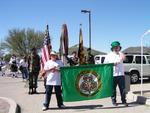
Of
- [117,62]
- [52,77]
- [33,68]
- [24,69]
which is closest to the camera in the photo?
[52,77]

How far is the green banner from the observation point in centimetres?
1177

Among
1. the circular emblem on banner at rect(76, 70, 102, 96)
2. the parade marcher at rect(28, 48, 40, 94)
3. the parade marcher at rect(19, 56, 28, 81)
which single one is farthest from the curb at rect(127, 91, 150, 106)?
the parade marcher at rect(19, 56, 28, 81)

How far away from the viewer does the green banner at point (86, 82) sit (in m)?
11.8

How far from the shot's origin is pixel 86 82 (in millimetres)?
12039

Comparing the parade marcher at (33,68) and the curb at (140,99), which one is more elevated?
the parade marcher at (33,68)

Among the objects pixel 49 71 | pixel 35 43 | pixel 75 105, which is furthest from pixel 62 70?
pixel 35 43

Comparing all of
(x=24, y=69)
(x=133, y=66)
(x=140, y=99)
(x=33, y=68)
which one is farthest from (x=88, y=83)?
(x=24, y=69)

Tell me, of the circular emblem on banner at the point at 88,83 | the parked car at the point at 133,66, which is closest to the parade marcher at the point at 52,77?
the circular emblem on banner at the point at 88,83

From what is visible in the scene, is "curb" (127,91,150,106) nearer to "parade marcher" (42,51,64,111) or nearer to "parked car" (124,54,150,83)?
"parade marcher" (42,51,64,111)

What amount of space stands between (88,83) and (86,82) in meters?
0.07

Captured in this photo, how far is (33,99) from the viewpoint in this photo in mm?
14664

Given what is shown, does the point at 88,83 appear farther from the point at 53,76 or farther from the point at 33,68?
the point at 33,68

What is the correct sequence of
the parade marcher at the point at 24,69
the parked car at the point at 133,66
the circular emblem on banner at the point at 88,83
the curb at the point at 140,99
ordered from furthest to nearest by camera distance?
the parade marcher at the point at 24,69, the parked car at the point at 133,66, the curb at the point at 140,99, the circular emblem on banner at the point at 88,83

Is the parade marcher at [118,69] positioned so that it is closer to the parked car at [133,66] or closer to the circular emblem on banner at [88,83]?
the circular emblem on banner at [88,83]
